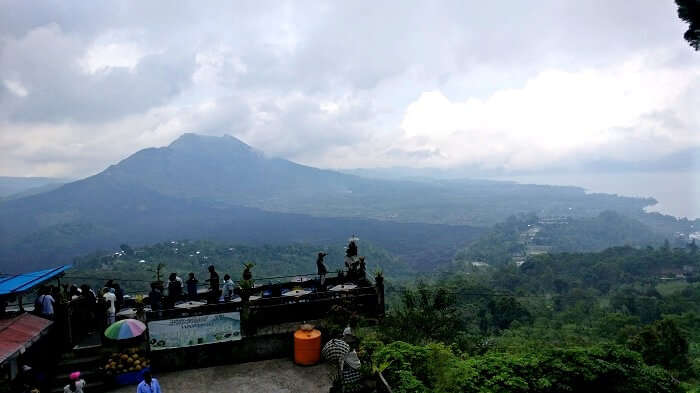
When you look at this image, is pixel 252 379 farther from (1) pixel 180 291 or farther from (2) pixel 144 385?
(1) pixel 180 291

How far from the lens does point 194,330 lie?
12.9 meters

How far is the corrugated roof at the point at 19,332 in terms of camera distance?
1038 cm

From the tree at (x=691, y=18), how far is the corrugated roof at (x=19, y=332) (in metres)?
15.4

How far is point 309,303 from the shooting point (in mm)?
14602

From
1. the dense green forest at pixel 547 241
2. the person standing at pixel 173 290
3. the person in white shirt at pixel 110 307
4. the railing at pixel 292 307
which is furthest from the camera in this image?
the dense green forest at pixel 547 241

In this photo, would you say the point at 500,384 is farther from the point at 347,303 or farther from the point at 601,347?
the point at 347,303

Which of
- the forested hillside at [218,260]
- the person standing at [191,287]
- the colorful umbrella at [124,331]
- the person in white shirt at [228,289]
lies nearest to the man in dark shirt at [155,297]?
the person standing at [191,287]

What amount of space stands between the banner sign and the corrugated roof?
2.67 metres

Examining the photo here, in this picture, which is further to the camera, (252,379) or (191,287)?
(191,287)

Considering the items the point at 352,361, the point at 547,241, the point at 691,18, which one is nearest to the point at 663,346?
the point at 691,18

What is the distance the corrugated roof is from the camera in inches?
408

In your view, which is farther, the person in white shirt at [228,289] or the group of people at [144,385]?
the person in white shirt at [228,289]

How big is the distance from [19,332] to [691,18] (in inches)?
644

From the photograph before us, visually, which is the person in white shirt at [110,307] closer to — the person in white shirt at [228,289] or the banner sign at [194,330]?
the banner sign at [194,330]
